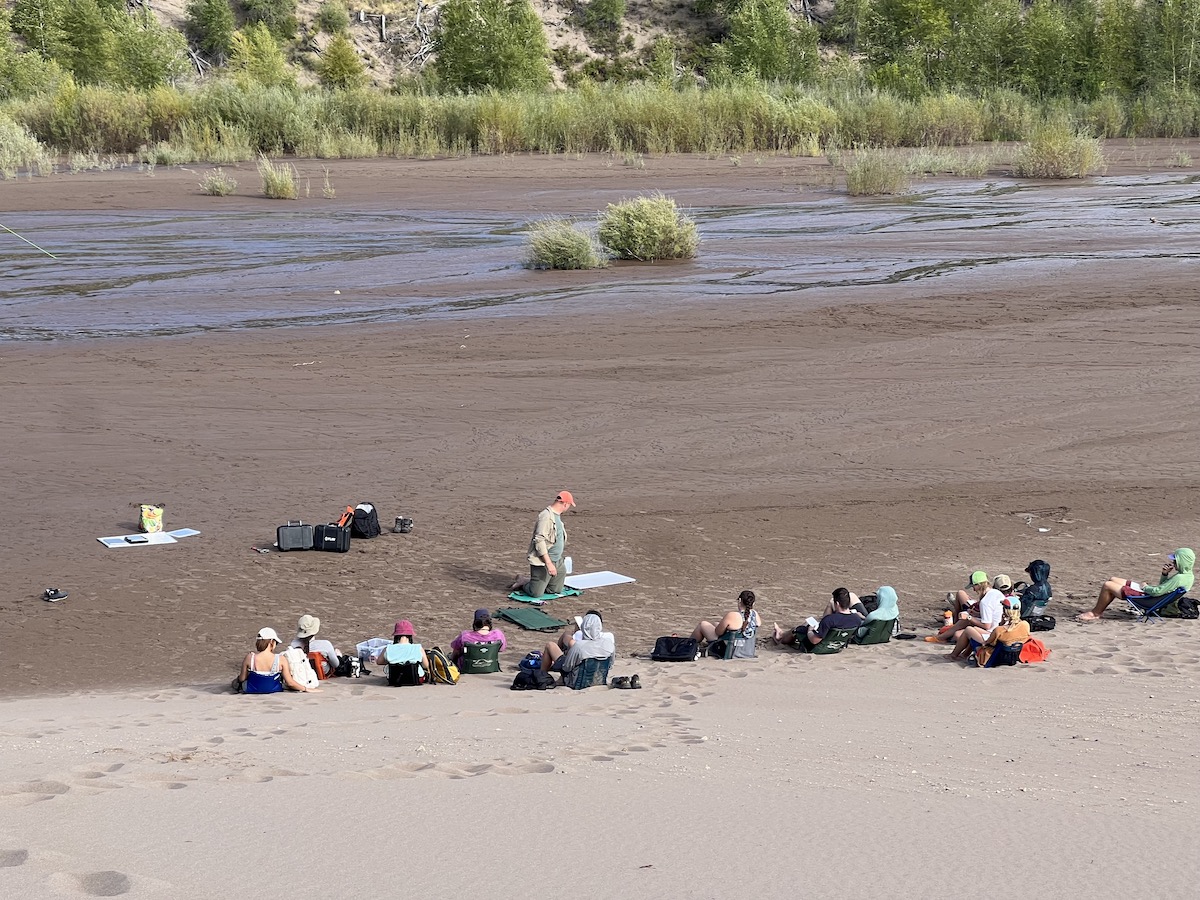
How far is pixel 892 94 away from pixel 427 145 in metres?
20.8

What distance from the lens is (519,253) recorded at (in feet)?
101

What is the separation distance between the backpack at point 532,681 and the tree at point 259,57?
6803cm

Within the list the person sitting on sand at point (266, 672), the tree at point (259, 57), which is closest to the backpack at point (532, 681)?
the person sitting on sand at point (266, 672)

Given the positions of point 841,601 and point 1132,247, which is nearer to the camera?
point 841,601

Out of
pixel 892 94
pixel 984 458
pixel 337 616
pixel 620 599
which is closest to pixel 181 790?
pixel 337 616

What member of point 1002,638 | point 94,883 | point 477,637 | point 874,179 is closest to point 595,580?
point 477,637

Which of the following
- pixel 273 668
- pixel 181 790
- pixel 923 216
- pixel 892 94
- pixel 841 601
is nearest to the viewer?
pixel 181 790

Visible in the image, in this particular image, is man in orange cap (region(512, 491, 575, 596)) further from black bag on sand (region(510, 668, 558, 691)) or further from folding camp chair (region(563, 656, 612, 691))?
folding camp chair (region(563, 656, 612, 691))

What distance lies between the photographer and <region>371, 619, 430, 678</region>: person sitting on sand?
10477 mm

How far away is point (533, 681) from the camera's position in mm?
10469

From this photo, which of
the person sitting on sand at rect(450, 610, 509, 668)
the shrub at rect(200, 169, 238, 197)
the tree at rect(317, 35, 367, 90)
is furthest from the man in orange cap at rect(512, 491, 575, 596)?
the tree at rect(317, 35, 367, 90)

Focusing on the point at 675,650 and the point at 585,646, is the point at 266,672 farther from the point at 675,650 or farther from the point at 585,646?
the point at 675,650

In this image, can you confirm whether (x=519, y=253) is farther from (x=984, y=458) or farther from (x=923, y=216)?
(x=984, y=458)

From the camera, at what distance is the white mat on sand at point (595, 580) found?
13.0 metres
